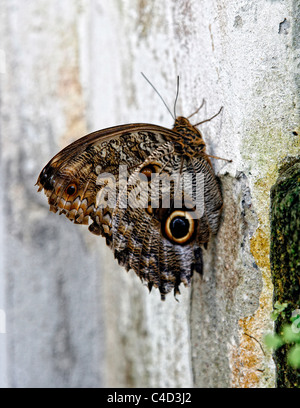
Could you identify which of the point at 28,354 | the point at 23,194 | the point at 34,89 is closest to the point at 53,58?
the point at 34,89

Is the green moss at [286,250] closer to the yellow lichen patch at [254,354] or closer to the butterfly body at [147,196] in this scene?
the yellow lichen patch at [254,354]

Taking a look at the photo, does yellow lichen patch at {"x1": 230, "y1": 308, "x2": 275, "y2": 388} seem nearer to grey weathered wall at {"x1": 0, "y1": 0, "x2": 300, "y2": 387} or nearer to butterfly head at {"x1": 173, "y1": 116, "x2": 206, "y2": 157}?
grey weathered wall at {"x1": 0, "y1": 0, "x2": 300, "y2": 387}

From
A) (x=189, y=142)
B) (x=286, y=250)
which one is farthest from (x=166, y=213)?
(x=286, y=250)

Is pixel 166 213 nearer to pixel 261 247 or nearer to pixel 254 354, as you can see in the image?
pixel 261 247

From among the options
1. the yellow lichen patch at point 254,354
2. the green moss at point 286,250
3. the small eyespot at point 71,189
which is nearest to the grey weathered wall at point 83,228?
the yellow lichen patch at point 254,354

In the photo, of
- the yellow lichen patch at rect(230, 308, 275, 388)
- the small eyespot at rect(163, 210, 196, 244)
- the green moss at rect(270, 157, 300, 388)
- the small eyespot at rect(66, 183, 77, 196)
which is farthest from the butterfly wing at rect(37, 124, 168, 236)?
the yellow lichen patch at rect(230, 308, 275, 388)
